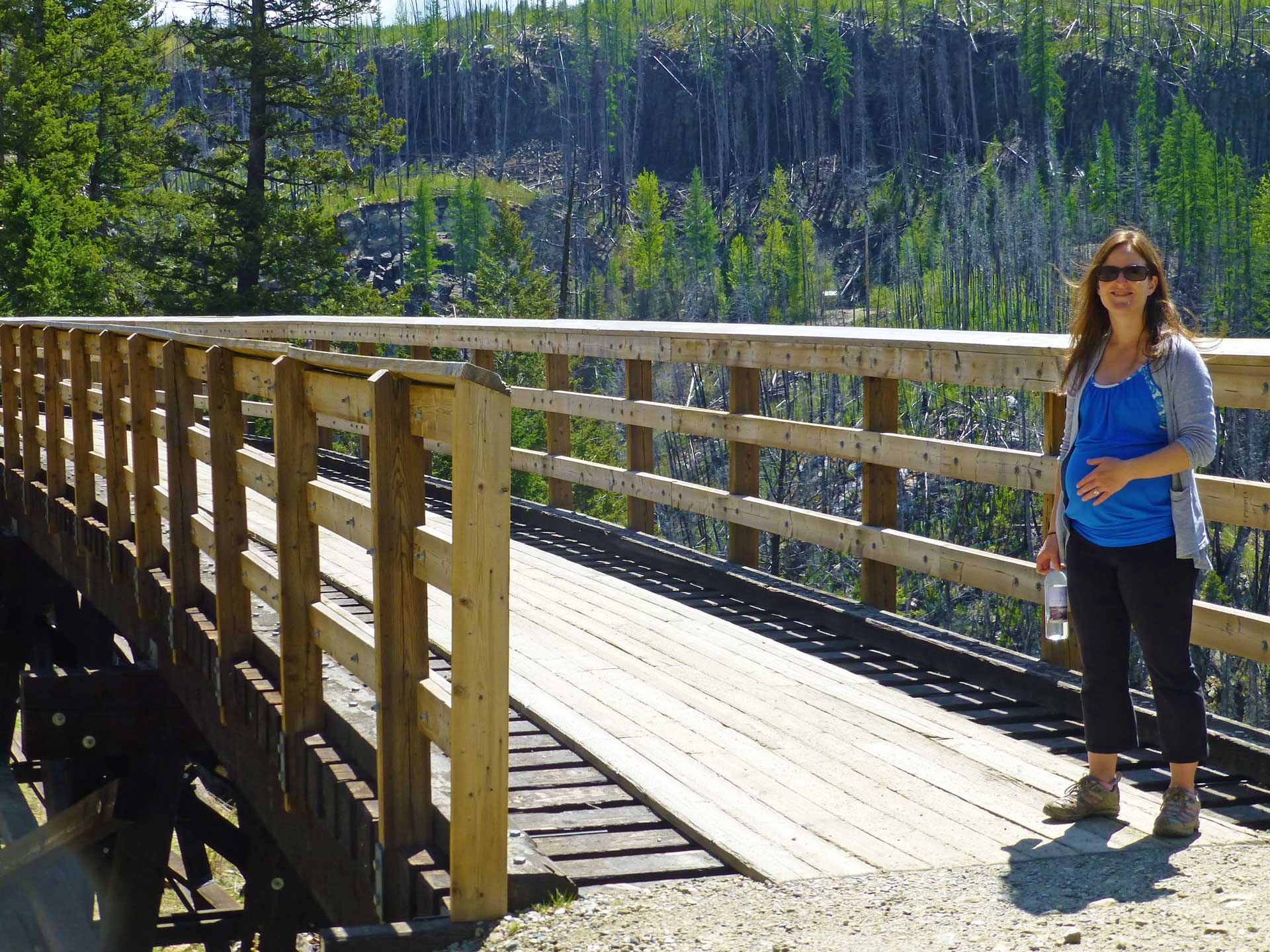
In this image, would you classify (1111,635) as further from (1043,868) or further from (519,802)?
(519,802)

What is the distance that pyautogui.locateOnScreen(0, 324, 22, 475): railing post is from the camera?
8836 millimetres

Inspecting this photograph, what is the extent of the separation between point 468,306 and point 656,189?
43170 millimetres

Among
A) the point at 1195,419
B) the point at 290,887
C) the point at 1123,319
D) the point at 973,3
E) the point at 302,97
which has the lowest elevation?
the point at 290,887

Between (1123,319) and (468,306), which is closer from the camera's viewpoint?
(1123,319)

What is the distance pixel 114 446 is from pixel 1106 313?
4.67 metres

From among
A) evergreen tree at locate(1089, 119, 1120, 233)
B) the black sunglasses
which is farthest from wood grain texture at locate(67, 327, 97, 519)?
evergreen tree at locate(1089, 119, 1120, 233)

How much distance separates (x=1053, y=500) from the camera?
5.11 meters

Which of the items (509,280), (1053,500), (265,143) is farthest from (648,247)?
(1053,500)

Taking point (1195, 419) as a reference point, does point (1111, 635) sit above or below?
below

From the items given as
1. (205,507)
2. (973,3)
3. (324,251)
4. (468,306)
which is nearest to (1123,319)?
(205,507)

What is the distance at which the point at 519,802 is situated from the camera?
383 centimetres

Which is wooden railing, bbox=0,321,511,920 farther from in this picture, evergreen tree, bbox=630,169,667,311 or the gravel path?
evergreen tree, bbox=630,169,667,311

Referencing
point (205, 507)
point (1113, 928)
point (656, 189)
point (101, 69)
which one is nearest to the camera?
point (1113, 928)

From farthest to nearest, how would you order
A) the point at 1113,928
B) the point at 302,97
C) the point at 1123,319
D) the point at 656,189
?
Result: the point at 656,189 < the point at 302,97 < the point at 1123,319 < the point at 1113,928
